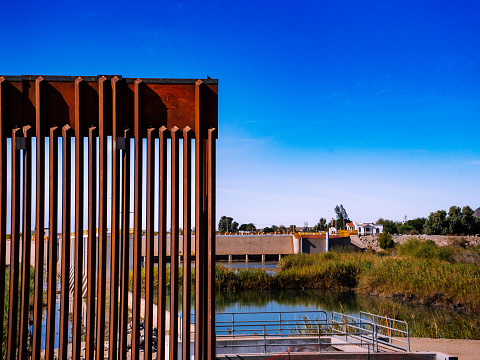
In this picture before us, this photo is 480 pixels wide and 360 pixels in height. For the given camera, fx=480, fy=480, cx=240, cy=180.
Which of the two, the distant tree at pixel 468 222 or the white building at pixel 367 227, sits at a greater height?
the distant tree at pixel 468 222

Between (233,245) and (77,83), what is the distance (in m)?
58.8

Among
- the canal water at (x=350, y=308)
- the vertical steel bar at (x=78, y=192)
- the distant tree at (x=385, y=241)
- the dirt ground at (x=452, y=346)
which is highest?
the vertical steel bar at (x=78, y=192)

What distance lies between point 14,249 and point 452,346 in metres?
15.2

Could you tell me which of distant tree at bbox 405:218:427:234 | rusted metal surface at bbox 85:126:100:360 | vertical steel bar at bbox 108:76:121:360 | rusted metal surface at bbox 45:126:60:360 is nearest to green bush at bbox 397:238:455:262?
vertical steel bar at bbox 108:76:121:360

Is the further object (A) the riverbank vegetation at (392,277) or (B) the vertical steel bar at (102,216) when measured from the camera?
(A) the riverbank vegetation at (392,277)

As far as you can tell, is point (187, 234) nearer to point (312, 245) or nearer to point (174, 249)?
point (174, 249)

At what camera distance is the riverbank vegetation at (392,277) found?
92.8ft

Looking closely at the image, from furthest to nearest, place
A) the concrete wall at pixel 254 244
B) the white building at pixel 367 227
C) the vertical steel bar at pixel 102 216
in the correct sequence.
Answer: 1. the white building at pixel 367 227
2. the concrete wall at pixel 254 244
3. the vertical steel bar at pixel 102 216

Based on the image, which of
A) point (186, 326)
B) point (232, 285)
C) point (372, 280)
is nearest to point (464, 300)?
point (372, 280)

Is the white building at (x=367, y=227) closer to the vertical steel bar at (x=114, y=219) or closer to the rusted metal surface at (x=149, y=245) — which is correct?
the rusted metal surface at (x=149, y=245)

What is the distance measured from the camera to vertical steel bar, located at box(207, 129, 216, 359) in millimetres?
7359

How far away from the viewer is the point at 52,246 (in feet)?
23.6

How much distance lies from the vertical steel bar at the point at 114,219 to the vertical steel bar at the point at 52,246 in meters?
0.86

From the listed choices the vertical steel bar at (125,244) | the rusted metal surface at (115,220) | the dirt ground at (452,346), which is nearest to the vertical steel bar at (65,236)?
the rusted metal surface at (115,220)
